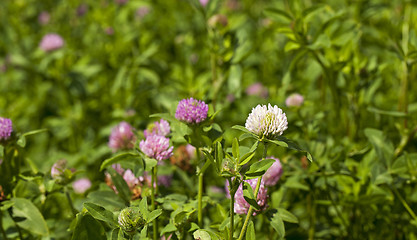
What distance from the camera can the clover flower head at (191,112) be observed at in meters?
1.21

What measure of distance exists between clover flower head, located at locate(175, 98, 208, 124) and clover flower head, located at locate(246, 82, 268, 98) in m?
1.42

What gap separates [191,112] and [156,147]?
6.0 inches

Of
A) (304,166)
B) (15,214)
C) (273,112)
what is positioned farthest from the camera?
(304,166)

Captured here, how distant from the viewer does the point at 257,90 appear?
2682 mm

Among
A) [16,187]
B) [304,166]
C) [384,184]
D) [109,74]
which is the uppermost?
[109,74]

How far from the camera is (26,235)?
5.07 ft

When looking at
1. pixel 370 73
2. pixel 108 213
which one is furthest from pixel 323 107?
pixel 108 213

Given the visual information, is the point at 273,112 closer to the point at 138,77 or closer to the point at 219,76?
the point at 219,76

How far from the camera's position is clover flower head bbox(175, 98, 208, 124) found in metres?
1.21

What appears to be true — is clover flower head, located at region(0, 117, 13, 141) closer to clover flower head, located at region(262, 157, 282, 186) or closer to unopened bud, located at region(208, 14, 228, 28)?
clover flower head, located at region(262, 157, 282, 186)

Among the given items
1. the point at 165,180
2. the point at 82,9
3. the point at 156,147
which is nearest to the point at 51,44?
the point at 82,9

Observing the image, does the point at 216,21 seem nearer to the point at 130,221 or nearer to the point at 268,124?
the point at 268,124

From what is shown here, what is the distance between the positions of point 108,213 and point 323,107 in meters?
1.36

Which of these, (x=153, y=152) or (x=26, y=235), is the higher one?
(x=153, y=152)
